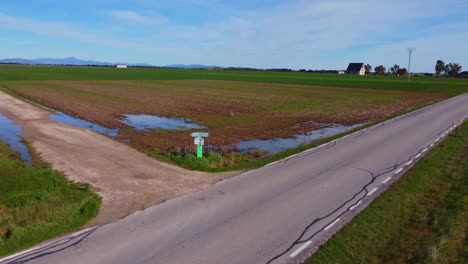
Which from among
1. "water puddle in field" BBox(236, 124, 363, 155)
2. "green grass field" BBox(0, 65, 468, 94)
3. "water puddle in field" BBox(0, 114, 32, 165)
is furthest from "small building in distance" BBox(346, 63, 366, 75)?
"water puddle in field" BBox(0, 114, 32, 165)

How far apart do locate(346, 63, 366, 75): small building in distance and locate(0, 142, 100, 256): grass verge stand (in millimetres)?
179879

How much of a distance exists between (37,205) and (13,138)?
39.6 feet

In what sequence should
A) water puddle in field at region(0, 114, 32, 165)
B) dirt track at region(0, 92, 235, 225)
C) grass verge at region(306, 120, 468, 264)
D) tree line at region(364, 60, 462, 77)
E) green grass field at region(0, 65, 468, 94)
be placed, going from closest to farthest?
grass verge at region(306, 120, 468, 264) < dirt track at region(0, 92, 235, 225) < water puddle in field at region(0, 114, 32, 165) < green grass field at region(0, 65, 468, 94) < tree line at region(364, 60, 462, 77)

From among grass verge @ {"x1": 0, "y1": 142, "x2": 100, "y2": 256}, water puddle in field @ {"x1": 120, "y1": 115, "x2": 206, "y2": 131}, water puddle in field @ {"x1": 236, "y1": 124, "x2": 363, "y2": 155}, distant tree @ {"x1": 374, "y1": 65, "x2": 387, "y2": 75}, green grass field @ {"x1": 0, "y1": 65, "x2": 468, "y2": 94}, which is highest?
distant tree @ {"x1": 374, "y1": 65, "x2": 387, "y2": 75}

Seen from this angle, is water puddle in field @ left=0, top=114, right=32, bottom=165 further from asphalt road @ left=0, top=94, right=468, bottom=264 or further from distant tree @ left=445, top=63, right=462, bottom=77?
distant tree @ left=445, top=63, right=462, bottom=77

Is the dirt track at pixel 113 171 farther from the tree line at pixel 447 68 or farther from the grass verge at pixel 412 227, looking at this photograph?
the tree line at pixel 447 68

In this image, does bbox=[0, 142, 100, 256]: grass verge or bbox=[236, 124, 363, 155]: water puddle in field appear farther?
bbox=[236, 124, 363, 155]: water puddle in field

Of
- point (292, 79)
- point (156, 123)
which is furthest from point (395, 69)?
point (156, 123)

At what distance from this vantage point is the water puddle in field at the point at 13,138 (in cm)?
1581

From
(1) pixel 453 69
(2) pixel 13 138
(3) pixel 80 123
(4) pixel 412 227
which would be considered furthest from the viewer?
(1) pixel 453 69

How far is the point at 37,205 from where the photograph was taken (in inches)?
378

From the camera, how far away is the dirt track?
10.1 m

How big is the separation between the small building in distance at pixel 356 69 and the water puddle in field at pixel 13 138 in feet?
566

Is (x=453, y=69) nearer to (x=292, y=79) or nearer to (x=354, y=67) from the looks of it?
(x=354, y=67)
